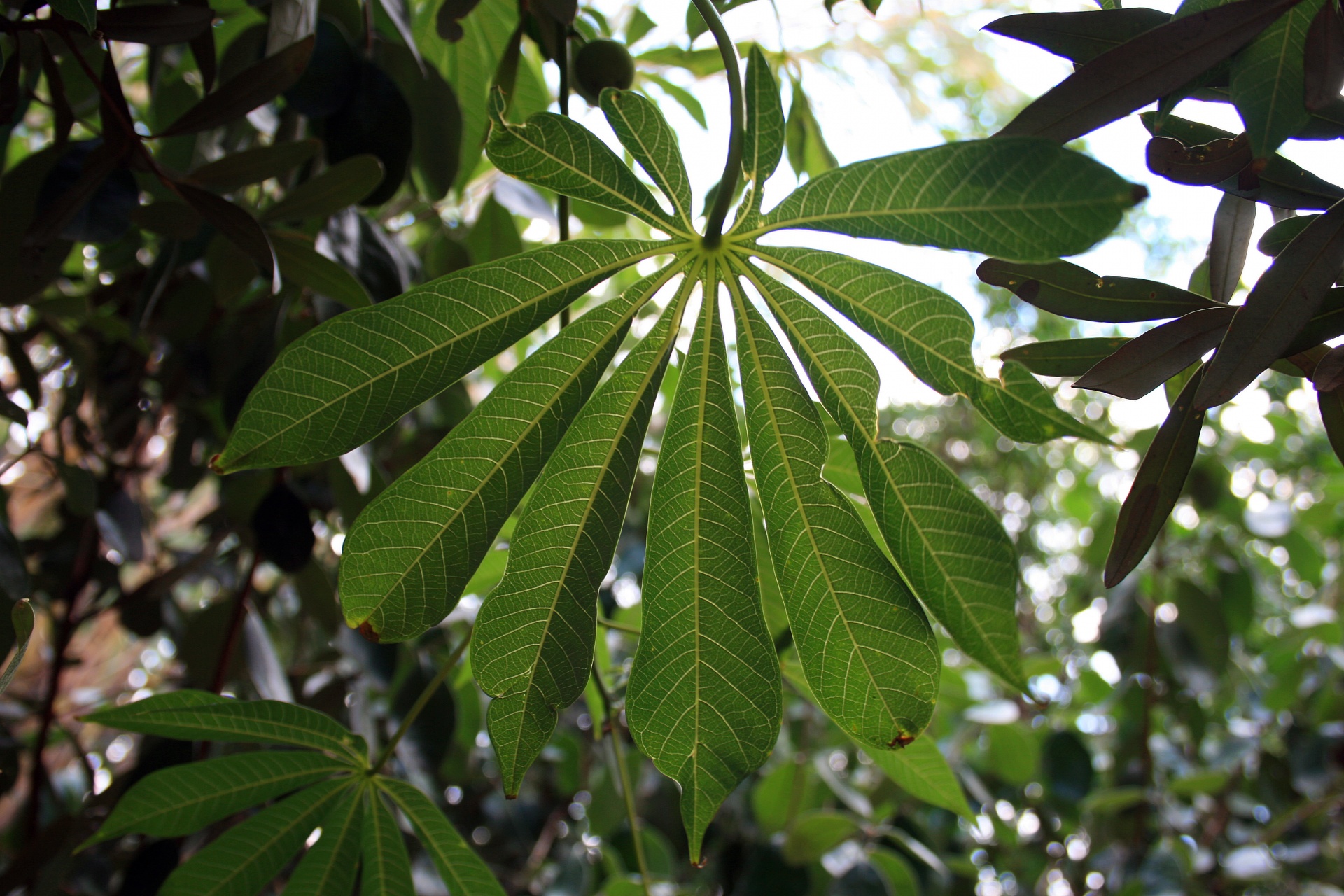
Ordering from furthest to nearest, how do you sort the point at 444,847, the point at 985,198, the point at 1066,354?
the point at 444,847 < the point at 1066,354 < the point at 985,198

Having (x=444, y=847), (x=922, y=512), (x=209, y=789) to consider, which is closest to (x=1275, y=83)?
(x=922, y=512)

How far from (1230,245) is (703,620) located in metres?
0.41

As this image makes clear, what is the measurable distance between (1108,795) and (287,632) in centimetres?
160

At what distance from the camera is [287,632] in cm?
162

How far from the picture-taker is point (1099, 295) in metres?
0.51

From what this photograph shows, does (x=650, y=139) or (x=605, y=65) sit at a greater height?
(x=605, y=65)

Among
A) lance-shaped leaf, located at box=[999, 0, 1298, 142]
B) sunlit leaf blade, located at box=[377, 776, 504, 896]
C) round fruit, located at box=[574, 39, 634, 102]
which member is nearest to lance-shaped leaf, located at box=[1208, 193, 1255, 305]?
lance-shaped leaf, located at box=[999, 0, 1298, 142]

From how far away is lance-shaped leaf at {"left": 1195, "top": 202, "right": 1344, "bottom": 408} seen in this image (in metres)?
0.44

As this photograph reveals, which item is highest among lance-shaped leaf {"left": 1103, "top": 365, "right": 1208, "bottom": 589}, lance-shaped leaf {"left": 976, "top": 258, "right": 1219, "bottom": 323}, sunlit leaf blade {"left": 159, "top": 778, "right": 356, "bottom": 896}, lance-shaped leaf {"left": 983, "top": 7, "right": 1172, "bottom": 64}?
lance-shaped leaf {"left": 983, "top": 7, "right": 1172, "bottom": 64}

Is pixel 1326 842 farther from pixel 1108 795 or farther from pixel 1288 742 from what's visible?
pixel 1108 795

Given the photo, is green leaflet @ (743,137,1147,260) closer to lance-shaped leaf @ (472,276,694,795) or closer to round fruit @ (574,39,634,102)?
lance-shaped leaf @ (472,276,694,795)

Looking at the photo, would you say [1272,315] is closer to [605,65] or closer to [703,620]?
[703,620]

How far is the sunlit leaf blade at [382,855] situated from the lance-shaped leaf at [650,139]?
1.70 feet

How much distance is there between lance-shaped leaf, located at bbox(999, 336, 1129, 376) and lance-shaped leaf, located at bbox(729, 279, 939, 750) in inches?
5.4
